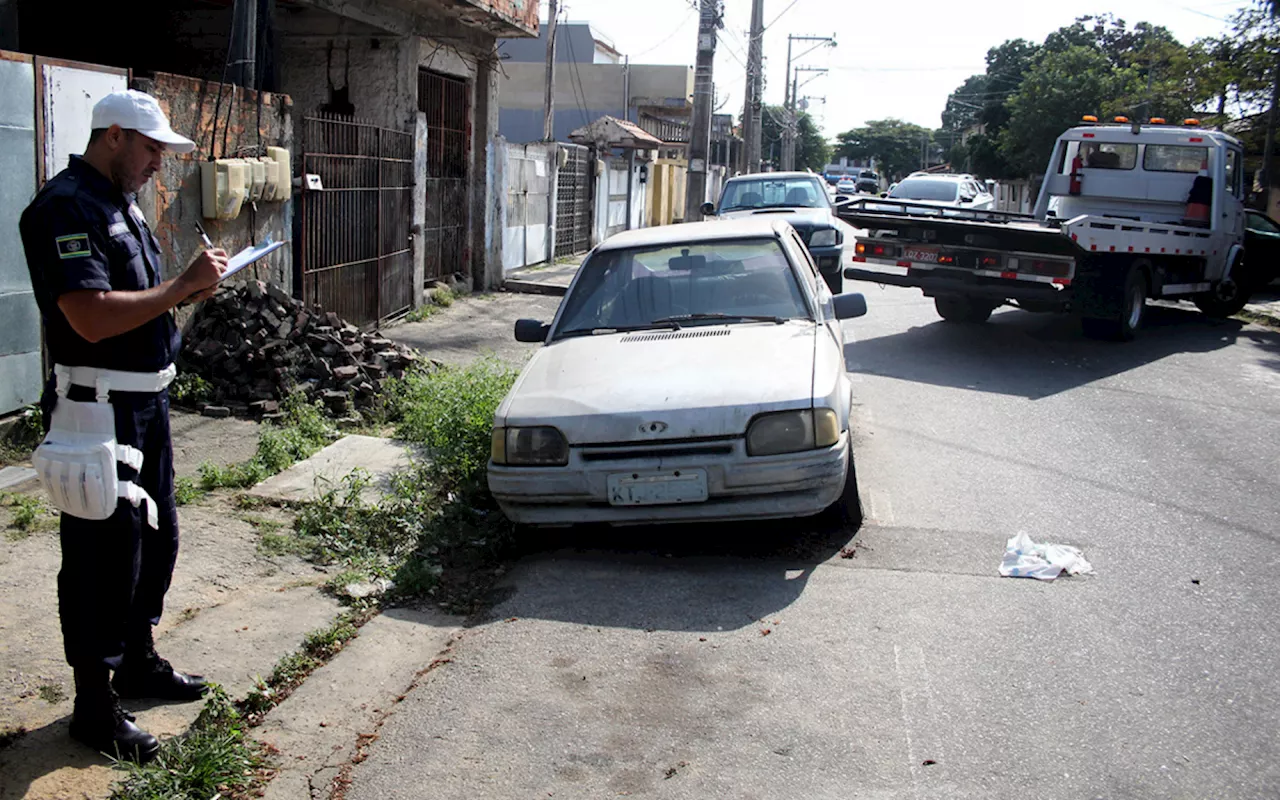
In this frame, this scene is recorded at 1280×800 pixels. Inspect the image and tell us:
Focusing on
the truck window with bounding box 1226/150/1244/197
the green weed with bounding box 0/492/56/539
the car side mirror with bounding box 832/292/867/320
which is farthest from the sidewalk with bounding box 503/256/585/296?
the green weed with bounding box 0/492/56/539

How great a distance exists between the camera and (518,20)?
1538 cm

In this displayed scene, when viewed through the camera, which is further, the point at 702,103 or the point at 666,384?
the point at 702,103

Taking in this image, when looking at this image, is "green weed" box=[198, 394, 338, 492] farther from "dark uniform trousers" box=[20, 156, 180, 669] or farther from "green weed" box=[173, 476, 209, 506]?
"dark uniform trousers" box=[20, 156, 180, 669]

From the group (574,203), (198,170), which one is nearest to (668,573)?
(198,170)

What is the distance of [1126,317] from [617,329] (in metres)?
8.07

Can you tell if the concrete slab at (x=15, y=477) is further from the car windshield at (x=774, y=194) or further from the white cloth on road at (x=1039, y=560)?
the car windshield at (x=774, y=194)

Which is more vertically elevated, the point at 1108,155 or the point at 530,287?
the point at 1108,155

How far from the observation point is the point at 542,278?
18.9 m

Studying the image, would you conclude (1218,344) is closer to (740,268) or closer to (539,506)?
(740,268)

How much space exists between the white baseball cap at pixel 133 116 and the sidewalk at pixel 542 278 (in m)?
13.1

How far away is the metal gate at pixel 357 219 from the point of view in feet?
34.6

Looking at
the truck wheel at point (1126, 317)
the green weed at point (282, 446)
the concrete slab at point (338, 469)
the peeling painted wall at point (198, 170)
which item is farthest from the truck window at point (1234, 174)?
the green weed at point (282, 446)

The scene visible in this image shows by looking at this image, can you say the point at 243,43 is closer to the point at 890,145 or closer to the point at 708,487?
the point at 708,487

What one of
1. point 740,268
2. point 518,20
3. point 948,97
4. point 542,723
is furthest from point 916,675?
point 948,97
